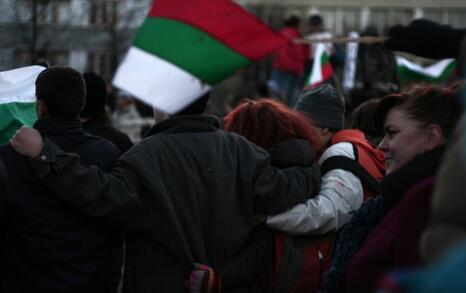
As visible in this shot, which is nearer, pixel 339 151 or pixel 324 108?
pixel 339 151

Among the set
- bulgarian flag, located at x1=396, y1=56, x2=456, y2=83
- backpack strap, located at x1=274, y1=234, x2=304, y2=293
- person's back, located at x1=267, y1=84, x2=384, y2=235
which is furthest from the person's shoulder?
bulgarian flag, located at x1=396, y1=56, x2=456, y2=83

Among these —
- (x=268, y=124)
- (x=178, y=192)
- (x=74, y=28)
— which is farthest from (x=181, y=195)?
(x=74, y=28)

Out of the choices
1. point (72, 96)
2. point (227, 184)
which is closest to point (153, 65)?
point (72, 96)

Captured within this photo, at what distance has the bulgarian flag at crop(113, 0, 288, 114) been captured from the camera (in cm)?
379

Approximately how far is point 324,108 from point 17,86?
1.84 metres

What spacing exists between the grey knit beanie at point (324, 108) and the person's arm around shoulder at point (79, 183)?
1.61 metres

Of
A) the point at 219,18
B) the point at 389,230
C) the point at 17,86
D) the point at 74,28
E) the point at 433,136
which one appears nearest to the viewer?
the point at 389,230

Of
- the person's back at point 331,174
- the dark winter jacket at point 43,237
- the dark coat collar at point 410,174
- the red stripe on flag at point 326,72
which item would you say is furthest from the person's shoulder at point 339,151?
the red stripe on flag at point 326,72

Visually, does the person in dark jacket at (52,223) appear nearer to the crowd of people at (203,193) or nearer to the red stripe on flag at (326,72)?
the crowd of people at (203,193)

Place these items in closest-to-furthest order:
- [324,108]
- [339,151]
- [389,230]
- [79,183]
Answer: [389,230], [79,183], [339,151], [324,108]

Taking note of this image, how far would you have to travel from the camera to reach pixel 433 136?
3.35 m

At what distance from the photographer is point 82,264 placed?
13.1ft

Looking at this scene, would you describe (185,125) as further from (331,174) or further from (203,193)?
(331,174)

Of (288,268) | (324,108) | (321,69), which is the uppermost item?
(324,108)
